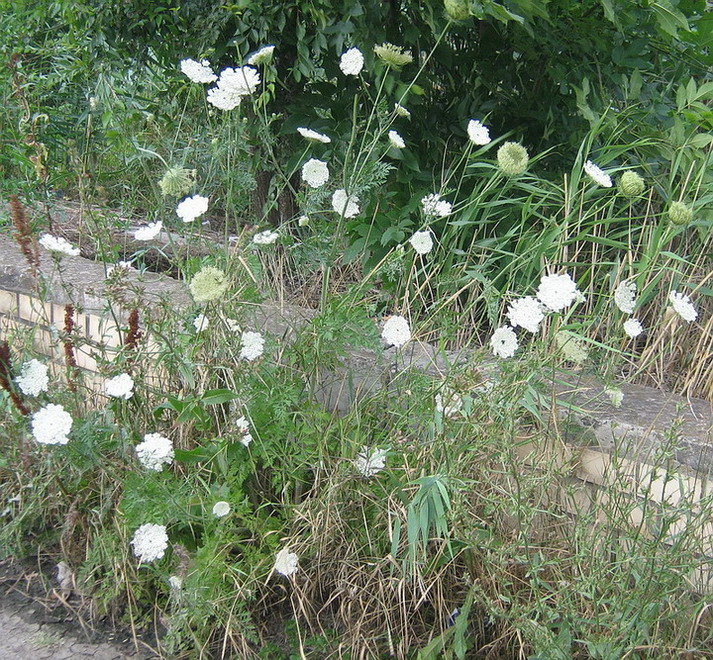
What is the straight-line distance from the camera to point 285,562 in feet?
6.07

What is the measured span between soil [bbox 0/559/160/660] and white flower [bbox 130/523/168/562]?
0.28m

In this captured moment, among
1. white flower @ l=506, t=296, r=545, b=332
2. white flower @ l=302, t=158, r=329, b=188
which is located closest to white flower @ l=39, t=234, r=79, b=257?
white flower @ l=302, t=158, r=329, b=188

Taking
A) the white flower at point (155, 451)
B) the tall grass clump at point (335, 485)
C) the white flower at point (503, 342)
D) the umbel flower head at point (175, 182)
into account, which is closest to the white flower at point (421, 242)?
the tall grass clump at point (335, 485)

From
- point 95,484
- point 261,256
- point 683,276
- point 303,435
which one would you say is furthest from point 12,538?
point 683,276

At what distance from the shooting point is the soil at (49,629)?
1960 mm

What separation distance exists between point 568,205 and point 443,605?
1319 millimetres

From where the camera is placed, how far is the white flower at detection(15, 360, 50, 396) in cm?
197

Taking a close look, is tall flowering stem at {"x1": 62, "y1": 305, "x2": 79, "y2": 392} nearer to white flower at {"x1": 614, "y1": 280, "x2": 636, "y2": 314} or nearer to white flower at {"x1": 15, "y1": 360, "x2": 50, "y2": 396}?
white flower at {"x1": 15, "y1": 360, "x2": 50, "y2": 396}

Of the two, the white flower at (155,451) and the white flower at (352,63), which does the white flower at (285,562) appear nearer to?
the white flower at (155,451)

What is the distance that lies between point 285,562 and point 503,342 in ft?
2.38

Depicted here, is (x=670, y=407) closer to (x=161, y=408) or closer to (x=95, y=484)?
(x=161, y=408)

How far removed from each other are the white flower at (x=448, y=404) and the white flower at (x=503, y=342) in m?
0.15

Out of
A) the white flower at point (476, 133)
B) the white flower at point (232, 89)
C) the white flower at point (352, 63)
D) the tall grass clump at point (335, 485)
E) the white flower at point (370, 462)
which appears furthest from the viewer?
the white flower at point (476, 133)

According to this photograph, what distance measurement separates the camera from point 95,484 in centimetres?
227
